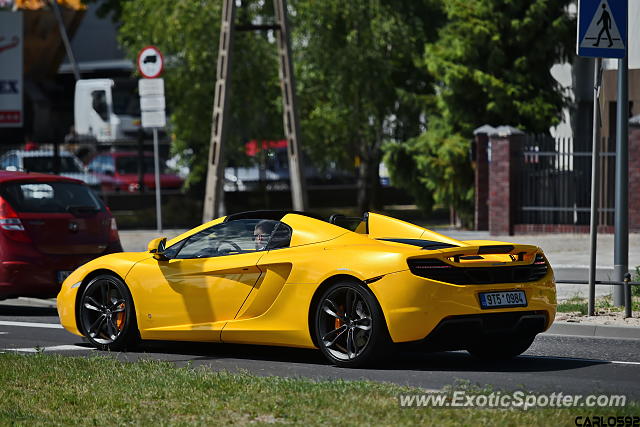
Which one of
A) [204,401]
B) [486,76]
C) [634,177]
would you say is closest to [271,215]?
[204,401]

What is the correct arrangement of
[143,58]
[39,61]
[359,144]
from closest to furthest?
[143,58], [359,144], [39,61]

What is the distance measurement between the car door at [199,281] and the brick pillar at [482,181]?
626 inches

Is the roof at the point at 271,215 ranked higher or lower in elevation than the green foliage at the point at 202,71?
lower

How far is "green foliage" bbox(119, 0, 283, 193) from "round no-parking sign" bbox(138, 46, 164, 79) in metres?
7.91

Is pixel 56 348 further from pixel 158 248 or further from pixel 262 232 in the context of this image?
pixel 262 232

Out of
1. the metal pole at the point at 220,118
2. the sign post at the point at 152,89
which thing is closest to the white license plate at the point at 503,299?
the metal pole at the point at 220,118

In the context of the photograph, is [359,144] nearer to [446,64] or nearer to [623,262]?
[446,64]

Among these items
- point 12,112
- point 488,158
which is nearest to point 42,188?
point 488,158

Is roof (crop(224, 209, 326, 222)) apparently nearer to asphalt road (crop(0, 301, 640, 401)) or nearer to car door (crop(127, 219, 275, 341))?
car door (crop(127, 219, 275, 341))

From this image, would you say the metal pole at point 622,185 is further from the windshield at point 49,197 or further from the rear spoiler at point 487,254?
the windshield at point 49,197

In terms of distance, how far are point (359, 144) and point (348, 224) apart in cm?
2426

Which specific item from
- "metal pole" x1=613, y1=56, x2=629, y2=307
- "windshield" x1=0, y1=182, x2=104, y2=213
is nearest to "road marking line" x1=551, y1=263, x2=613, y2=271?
"metal pole" x1=613, y1=56, x2=629, y2=307

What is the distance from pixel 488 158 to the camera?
2644 centimetres

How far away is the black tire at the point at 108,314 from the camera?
11.2m
